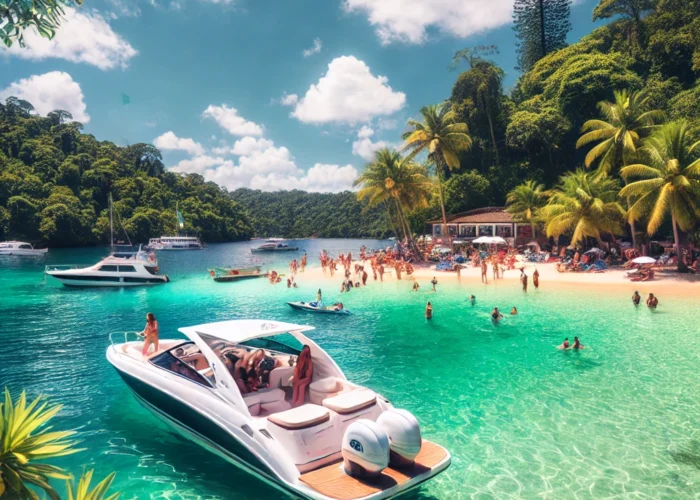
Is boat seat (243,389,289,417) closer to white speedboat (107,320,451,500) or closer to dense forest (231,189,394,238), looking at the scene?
white speedboat (107,320,451,500)

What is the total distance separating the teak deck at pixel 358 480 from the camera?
235 inches

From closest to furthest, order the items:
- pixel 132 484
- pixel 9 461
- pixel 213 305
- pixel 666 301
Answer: pixel 9 461 → pixel 132 484 → pixel 666 301 → pixel 213 305

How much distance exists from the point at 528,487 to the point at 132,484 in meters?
6.88

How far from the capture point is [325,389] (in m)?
8.41

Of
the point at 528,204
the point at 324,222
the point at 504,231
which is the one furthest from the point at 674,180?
the point at 324,222

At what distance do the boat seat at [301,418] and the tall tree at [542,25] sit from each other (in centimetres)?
7660

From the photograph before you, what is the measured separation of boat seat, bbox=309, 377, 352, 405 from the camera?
8.39 m

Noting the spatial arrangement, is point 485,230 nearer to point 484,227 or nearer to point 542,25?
point 484,227

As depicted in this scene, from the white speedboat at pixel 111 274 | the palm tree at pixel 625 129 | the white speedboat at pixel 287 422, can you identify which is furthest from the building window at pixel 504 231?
→ the white speedboat at pixel 287 422

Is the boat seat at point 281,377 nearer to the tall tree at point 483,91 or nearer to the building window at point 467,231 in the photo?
the building window at point 467,231

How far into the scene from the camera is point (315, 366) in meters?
9.16

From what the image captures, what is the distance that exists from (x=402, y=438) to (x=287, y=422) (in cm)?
184

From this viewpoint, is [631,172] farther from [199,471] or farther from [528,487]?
[199,471]

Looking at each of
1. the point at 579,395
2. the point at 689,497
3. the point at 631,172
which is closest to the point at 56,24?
the point at 689,497
